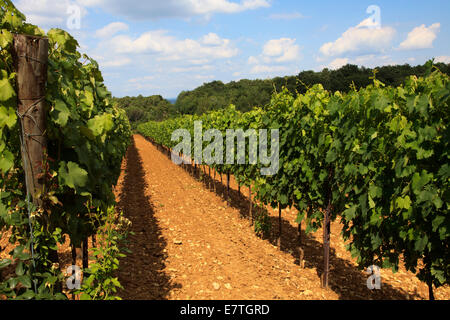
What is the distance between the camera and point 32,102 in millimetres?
2348

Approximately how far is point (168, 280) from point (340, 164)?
3.53 m

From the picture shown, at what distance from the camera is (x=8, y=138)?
8.02ft

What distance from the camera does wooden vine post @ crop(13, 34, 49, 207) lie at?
229cm

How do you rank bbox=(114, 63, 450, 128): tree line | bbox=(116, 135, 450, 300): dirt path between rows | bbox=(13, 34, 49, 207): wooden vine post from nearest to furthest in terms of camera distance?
bbox=(13, 34, 49, 207): wooden vine post < bbox=(116, 135, 450, 300): dirt path between rows < bbox=(114, 63, 450, 128): tree line
